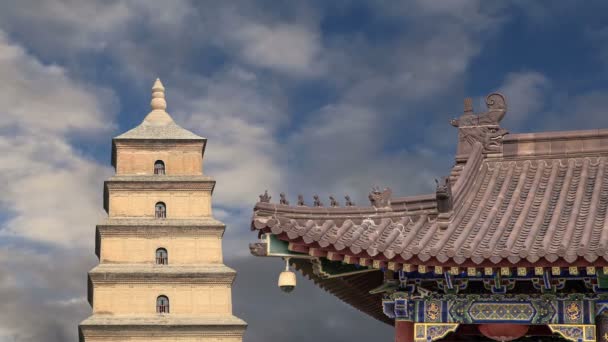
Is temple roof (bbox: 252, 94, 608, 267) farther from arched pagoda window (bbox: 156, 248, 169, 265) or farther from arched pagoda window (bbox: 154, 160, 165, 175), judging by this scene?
arched pagoda window (bbox: 154, 160, 165, 175)

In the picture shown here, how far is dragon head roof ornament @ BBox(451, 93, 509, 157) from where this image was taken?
14.3 metres

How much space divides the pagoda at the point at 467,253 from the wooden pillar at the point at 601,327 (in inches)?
0.4

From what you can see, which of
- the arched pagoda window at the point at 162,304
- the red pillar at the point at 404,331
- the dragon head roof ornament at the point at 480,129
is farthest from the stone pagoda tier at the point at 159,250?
the red pillar at the point at 404,331

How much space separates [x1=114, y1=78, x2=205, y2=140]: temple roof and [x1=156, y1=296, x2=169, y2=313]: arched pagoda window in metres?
8.03

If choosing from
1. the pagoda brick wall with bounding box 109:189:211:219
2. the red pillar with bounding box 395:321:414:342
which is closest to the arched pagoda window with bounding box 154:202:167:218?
the pagoda brick wall with bounding box 109:189:211:219

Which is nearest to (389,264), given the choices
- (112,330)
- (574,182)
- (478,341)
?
(478,341)

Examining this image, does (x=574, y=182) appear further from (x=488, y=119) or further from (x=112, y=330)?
(x=112, y=330)

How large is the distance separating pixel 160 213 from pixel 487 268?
46.5m

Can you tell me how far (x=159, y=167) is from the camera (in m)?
58.4

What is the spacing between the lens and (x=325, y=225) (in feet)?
41.2

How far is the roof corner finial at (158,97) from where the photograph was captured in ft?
199

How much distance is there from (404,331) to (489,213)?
1609 mm

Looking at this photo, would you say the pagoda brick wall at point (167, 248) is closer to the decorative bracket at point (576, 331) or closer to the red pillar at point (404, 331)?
the red pillar at point (404, 331)

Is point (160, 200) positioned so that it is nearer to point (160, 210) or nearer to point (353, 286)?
point (160, 210)
